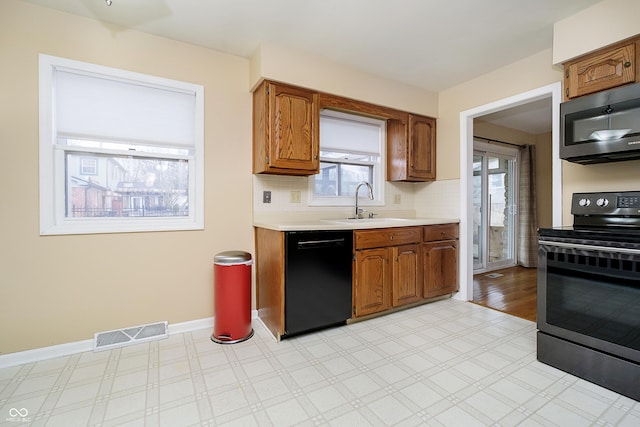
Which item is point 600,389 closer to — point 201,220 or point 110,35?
point 201,220

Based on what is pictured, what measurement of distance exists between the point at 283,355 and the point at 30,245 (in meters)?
1.97

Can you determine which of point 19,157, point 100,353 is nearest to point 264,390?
point 100,353

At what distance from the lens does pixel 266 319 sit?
263cm

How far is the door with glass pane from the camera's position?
16.0 feet

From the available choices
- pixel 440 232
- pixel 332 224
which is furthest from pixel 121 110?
pixel 440 232

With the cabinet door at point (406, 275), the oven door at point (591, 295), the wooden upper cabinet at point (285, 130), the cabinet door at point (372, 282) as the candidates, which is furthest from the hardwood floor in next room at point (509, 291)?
the wooden upper cabinet at point (285, 130)

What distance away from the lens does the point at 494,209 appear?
16.9 ft

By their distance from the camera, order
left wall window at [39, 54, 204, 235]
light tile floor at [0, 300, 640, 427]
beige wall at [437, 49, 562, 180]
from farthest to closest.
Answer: beige wall at [437, 49, 562, 180] → left wall window at [39, 54, 204, 235] → light tile floor at [0, 300, 640, 427]

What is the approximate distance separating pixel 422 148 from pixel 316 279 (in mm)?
2200

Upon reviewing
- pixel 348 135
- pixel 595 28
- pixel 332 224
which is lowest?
pixel 332 224

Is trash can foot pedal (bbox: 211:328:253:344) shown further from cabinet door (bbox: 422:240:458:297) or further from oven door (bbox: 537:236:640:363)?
oven door (bbox: 537:236:640:363)

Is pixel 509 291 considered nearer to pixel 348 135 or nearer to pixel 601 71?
pixel 601 71

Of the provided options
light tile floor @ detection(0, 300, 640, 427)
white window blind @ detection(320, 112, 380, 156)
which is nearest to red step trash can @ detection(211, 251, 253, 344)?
light tile floor @ detection(0, 300, 640, 427)

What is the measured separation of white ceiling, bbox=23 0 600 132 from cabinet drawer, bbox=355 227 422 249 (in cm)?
169
